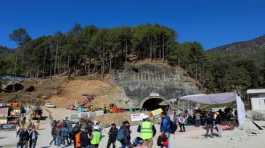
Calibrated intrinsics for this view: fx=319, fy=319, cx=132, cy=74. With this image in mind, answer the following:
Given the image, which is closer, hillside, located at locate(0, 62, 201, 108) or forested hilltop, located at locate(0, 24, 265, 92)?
hillside, located at locate(0, 62, 201, 108)

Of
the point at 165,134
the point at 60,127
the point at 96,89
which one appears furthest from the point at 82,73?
the point at 165,134

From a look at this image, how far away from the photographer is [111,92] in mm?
60875

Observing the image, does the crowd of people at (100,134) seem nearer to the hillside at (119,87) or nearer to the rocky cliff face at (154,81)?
the hillside at (119,87)

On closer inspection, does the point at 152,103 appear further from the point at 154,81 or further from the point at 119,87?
the point at 119,87

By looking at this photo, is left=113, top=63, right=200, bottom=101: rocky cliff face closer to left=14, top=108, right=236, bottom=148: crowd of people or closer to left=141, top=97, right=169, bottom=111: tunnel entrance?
left=141, top=97, right=169, bottom=111: tunnel entrance

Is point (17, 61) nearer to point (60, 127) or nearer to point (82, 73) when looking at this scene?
point (82, 73)

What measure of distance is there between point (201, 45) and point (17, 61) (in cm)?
5199

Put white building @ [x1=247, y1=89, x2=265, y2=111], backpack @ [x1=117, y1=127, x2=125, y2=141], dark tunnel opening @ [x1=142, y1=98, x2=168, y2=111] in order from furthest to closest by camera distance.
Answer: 1. dark tunnel opening @ [x1=142, y1=98, x2=168, y2=111]
2. white building @ [x1=247, y1=89, x2=265, y2=111]
3. backpack @ [x1=117, y1=127, x2=125, y2=141]

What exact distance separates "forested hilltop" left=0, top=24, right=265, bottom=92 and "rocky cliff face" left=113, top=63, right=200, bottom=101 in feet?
19.1

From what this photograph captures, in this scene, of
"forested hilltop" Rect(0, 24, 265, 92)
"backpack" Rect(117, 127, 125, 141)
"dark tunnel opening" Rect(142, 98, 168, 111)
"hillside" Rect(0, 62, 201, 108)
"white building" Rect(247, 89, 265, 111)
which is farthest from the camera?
"forested hilltop" Rect(0, 24, 265, 92)

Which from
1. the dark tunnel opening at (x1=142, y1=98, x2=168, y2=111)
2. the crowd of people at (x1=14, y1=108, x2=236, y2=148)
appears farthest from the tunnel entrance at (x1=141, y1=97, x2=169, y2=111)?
the crowd of people at (x1=14, y1=108, x2=236, y2=148)

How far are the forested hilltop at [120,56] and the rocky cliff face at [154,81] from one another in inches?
229

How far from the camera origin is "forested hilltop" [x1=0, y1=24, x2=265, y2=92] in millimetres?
78688

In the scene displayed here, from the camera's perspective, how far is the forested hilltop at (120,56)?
258 feet
